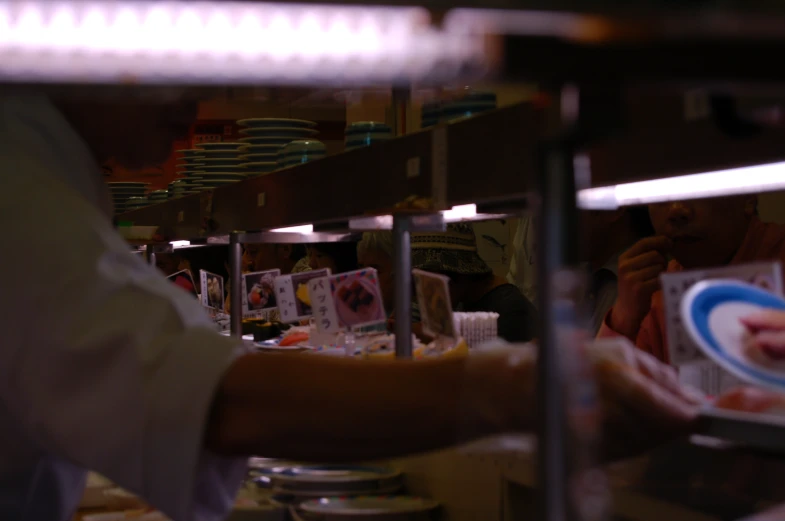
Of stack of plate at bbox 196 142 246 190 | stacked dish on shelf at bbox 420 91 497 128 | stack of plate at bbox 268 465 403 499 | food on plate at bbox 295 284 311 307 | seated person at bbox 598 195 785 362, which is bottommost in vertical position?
stack of plate at bbox 268 465 403 499

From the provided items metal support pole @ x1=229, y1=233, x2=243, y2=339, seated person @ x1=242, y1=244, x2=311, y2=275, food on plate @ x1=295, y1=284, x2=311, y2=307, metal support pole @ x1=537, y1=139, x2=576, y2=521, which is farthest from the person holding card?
seated person @ x1=242, y1=244, x2=311, y2=275

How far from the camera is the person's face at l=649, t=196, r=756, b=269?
1272 mm

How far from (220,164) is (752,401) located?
297cm

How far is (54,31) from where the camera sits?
1.89 feet

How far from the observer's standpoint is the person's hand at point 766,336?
0.87 meters

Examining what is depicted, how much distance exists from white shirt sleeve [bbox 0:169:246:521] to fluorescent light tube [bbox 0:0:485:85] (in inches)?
14.8

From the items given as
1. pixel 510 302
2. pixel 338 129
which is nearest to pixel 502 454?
pixel 510 302

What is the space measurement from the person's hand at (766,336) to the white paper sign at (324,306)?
4.91 ft

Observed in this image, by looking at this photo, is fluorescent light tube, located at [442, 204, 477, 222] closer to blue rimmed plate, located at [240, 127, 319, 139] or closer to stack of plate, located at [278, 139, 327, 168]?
stack of plate, located at [278, 139, 327, 168]

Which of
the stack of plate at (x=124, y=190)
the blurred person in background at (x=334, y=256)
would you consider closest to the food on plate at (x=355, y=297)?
the blurred person in background at (x=334, y=256)

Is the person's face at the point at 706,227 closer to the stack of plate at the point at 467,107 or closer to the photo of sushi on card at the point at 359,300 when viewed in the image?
the stack of plate at the point at 467,107

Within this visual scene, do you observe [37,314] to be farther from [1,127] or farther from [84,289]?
[1,127]

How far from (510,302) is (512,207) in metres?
1.81

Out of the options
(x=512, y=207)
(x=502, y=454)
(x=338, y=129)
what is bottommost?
(x=502, y=454)
